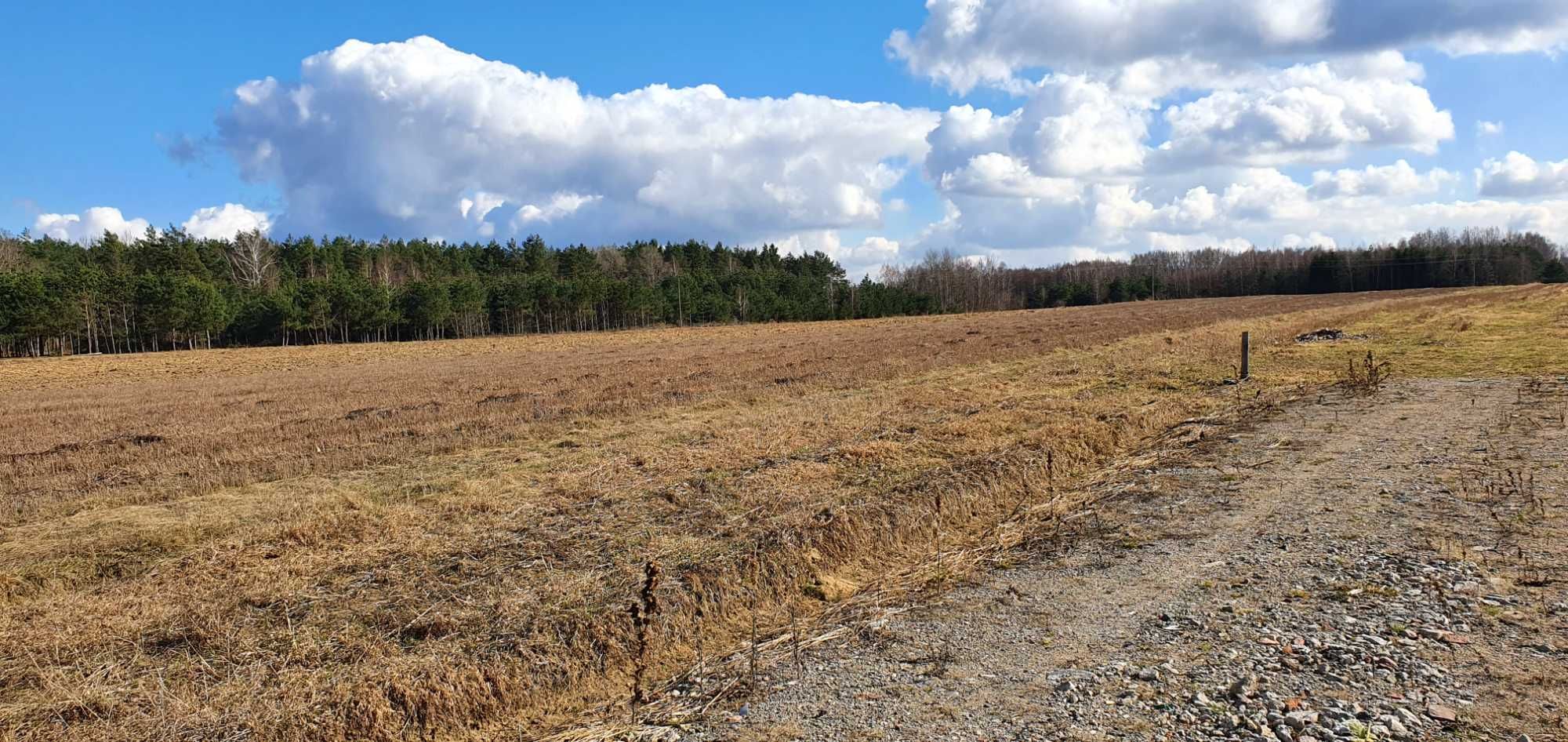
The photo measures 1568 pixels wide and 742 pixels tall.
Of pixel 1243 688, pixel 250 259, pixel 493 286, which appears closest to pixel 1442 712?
pixel 1243 688

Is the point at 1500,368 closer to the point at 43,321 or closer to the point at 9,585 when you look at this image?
the point at 9,585

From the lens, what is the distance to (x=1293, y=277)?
134375 mm

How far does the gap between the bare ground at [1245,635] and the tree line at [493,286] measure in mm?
77940

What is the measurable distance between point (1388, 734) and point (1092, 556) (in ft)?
10.5

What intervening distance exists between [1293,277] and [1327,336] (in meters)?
121

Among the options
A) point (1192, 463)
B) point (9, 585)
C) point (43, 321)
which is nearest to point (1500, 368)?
point (1192, 463)

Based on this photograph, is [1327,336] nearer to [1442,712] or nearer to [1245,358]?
[1245,358]

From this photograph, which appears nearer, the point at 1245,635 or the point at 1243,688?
the point at 1243,688

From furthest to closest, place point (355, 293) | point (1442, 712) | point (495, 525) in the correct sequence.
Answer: point (355, 293) → point (495, 525) → point (1442, 712)

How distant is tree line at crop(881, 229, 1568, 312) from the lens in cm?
12812

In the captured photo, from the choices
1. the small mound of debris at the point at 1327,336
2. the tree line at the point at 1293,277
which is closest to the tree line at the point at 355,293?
the tree line at the point at 1293,277

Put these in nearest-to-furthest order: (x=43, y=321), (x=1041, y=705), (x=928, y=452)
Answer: (x=1041, y=705) < (x=928, y=452) < (x=43, y=321)

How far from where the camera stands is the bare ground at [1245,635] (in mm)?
4613

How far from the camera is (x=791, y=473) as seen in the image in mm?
10945
